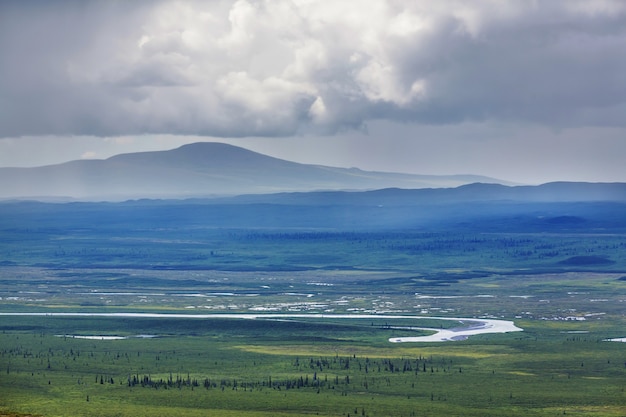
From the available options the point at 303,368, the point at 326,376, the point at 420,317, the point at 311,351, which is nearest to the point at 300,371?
the point at 303,368

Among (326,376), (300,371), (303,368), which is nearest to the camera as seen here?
(326,376)

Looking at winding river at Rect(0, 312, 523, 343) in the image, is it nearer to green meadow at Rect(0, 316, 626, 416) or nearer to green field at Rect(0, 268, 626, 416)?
green field at Rect(0, 268, 626, 416)

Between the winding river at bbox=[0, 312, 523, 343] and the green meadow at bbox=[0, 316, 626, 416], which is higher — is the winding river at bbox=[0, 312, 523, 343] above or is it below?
above

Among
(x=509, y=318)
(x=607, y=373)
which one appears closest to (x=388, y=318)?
(x=509, y=318)

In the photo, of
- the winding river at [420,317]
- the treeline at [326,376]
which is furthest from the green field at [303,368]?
the winding river at [420,317]

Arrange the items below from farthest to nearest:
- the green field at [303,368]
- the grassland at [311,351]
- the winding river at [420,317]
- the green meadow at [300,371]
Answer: the winding river at [420,317]
the grassland at [311,351]
the green field at [303,368]
the green meadow at [300,371]

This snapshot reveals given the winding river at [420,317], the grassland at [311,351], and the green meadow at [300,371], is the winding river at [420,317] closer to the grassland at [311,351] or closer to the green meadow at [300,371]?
the grassland at [311,351]

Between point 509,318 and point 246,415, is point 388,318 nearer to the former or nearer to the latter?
point 509,318

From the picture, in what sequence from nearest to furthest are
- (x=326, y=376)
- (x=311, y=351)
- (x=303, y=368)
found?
(x=326, y=376), (x=303, y=368), (x=311, y=351)

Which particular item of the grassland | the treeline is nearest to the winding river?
the grassland

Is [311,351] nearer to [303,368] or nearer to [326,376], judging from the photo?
[303,368]

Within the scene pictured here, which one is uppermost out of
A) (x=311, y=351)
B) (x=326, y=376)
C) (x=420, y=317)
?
(x=420, y=317)
